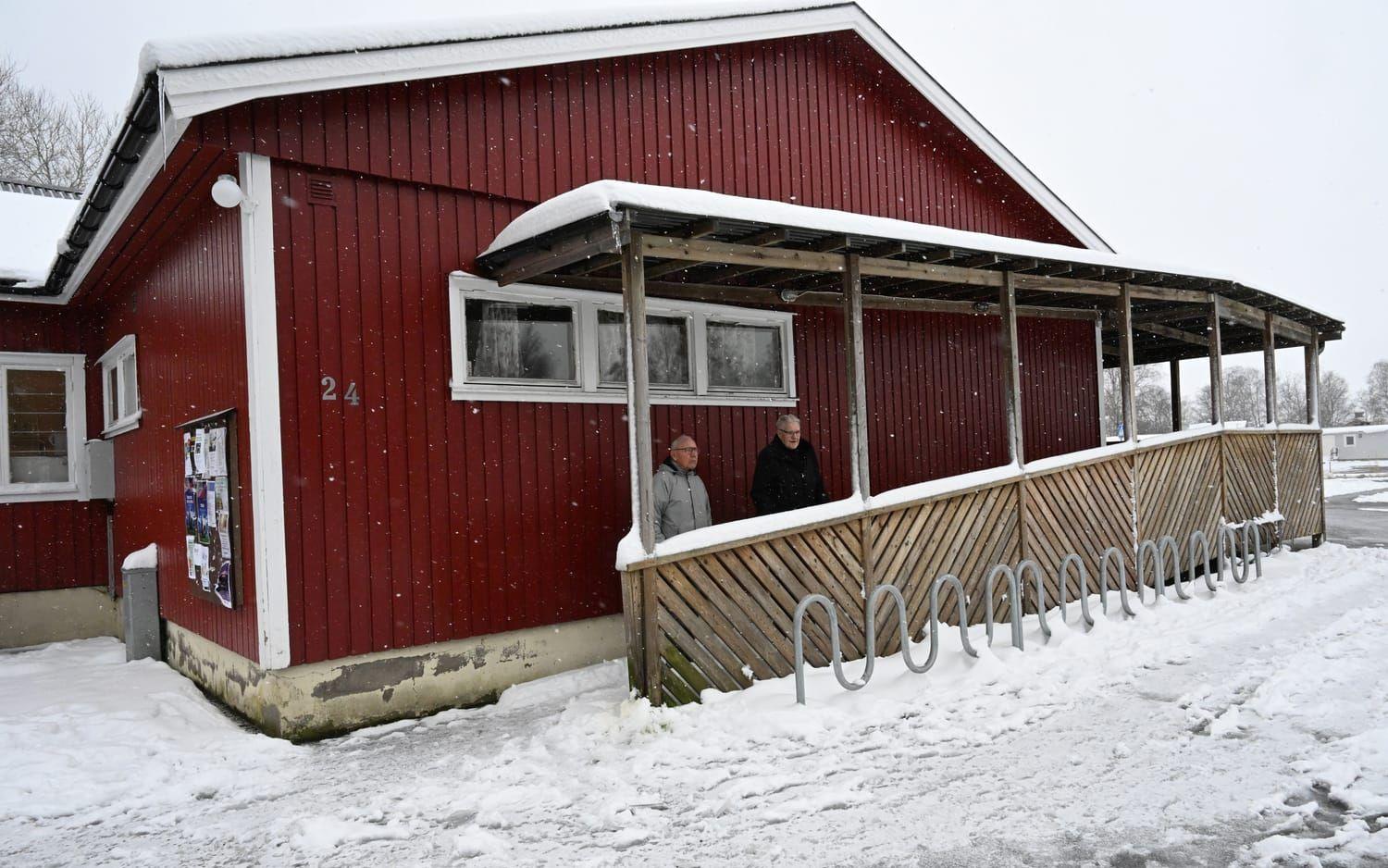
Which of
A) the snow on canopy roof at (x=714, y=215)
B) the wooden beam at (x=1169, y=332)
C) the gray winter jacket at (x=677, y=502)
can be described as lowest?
the gray winter jacket at (x=677, y=502)

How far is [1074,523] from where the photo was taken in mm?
9234

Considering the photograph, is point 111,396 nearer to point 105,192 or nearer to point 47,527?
point 47,527

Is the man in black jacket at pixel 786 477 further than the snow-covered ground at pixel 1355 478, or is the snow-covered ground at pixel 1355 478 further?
the snow-covered ground at pixel 1355 478

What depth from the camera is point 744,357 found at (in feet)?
29.3

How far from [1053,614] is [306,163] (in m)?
7.15

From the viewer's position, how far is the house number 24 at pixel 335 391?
6.34 metres

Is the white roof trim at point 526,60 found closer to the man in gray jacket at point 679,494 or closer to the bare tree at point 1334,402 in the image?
the man in gray jacket at point 679,494

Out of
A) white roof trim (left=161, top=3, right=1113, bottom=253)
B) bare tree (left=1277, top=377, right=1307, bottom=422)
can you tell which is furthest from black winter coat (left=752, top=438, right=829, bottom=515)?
bare tree (left=1277, top=377, right=1307, bottom=422)

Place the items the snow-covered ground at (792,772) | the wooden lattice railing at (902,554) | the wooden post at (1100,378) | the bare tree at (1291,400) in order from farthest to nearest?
the bare tree at (1291,400)
the wooden post at (1100,378)
the wooden lattice railing at (902,554)
the snow-covered ground at (792,772)

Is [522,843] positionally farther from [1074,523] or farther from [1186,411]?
[1186,411]

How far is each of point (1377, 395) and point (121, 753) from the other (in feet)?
422

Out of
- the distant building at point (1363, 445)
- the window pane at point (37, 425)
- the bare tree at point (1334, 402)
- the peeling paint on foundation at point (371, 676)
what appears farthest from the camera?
the bare tree at point (1334, 402)

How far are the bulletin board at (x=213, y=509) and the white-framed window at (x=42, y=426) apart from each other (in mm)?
4137

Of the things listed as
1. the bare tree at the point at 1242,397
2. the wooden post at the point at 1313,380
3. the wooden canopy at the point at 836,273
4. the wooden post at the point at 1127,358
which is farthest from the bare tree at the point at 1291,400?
the wooden post at the point at 1127,358
